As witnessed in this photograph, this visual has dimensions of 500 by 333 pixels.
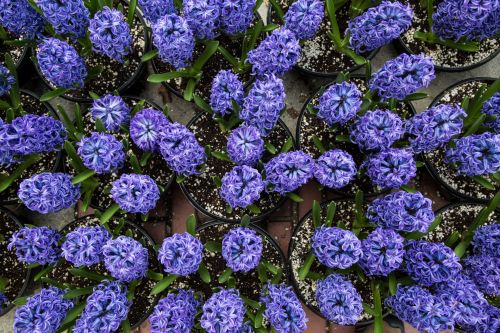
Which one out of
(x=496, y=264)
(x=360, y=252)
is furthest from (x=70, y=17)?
(x=496, y=264)

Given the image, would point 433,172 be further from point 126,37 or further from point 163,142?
point 126,37

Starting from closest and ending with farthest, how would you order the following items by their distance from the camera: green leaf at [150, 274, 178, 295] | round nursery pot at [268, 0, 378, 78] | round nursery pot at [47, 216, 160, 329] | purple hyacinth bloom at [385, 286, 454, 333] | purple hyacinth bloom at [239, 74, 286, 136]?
1. purple hyacinth bloom at [385, 286, 454, 333]
2. purple hyacinth bloom at [239, 74, 286, 136]
3. green leaf at [150, 274, 178, 295]
4. round nursery pot at [47, 216, 160, 329]
5. round nursery pot at [268, 0, 378, 78]

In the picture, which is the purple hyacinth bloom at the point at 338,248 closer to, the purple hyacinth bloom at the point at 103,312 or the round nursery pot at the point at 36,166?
the purple hyacinth bloom at the point at 103,312

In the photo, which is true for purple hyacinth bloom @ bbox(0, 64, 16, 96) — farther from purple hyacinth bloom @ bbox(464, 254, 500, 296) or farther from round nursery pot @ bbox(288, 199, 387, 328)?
purple hyacinth bloom @ bbox(464, 254, 500, 296)

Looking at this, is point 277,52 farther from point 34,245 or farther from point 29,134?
point 34,245

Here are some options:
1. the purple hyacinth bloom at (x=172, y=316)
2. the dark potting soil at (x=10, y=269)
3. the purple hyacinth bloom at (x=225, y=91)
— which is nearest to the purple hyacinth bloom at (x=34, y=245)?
the dark potting soil at (x=10, y=269)

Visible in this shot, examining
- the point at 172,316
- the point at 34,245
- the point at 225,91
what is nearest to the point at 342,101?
the point at 225,91

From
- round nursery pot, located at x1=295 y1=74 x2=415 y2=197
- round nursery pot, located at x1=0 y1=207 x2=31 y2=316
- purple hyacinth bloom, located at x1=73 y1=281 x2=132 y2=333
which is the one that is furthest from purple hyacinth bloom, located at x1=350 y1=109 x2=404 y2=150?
round nursery pot, located at x1=0 y1=207 x2=31 y2=316
